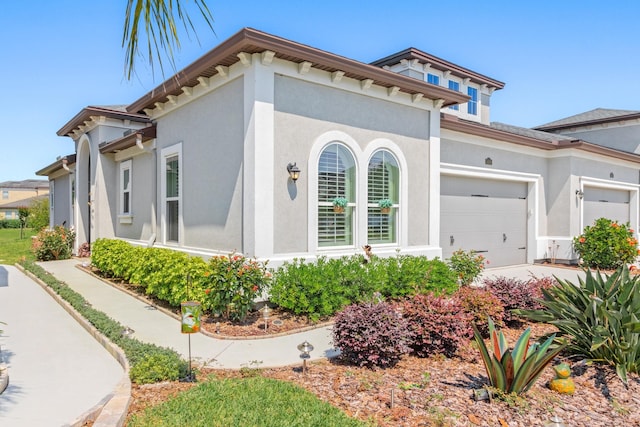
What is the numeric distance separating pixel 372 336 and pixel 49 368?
3.76m

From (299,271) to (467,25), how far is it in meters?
7.02

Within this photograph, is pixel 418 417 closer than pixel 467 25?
Yes

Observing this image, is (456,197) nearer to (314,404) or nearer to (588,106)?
(314,404)

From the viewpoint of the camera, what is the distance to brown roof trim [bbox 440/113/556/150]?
11.0 metres

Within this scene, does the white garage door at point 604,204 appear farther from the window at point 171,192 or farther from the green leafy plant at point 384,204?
the window at point 171,192

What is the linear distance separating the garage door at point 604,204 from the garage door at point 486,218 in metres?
3.37

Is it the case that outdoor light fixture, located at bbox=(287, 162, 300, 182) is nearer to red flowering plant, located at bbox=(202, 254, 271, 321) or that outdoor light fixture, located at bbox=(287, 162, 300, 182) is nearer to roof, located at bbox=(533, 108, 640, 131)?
red flowering plant, located at bbox=(202, 254, 271, 321)

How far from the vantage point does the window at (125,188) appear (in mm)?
13250

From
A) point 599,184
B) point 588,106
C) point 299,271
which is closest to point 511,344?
point 299,271

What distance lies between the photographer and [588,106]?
24.5 meters

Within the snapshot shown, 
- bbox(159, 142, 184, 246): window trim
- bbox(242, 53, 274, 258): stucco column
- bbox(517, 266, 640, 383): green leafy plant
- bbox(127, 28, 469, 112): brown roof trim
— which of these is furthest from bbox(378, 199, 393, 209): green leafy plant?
bbox(159, 142, 184, 246): window trim

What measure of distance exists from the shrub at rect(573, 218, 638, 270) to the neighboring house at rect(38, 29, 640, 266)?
0.72 metres

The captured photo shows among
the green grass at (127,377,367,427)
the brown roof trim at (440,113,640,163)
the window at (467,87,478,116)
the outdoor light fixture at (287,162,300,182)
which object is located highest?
the window at (467,87,478,116)

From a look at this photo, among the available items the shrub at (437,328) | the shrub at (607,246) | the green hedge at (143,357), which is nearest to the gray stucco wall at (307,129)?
the green hedge at (143,357)
